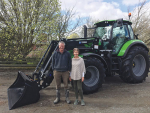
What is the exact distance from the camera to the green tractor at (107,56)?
4.22 meters

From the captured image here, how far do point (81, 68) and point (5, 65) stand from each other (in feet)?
21.5

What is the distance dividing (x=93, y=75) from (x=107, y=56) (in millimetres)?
1225

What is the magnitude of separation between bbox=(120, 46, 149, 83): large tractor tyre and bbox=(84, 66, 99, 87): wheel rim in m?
1.37

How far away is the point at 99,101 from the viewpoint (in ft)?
11.9

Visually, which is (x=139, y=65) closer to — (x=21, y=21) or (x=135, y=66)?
(x=135, y=66)

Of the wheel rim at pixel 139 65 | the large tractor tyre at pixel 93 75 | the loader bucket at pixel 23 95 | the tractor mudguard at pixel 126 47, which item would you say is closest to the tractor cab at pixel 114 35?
the tractor mudguard at pixel 126 47

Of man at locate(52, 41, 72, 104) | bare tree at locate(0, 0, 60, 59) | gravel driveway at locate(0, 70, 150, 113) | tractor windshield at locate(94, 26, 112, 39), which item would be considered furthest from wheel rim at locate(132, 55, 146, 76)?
bare tree at locate(0, 0, 60, 59)

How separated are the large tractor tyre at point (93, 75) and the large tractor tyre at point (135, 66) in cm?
129

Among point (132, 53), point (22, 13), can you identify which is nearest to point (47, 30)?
point (22, 13)

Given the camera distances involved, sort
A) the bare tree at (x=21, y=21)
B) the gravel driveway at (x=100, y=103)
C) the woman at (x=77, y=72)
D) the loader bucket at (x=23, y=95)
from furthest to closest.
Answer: the bare tree at (x=21, y=21), the woman at (x=77, y=72), the loader bucket at (x=23, y=95), the gravel driveway at (x=100, y=103)

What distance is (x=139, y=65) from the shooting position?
18.8 ft

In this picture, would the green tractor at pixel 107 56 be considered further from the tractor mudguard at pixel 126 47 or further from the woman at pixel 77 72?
the woman at pixel 77 72

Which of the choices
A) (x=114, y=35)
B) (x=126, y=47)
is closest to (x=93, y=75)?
(x=126, y=47)

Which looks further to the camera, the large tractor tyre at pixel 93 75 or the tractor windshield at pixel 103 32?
the tractor windshield at pixel 103 32
